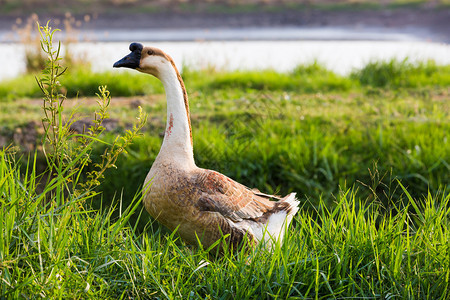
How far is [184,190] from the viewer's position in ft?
11.6

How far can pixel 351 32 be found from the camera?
1903cm

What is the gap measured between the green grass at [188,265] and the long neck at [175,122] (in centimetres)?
68

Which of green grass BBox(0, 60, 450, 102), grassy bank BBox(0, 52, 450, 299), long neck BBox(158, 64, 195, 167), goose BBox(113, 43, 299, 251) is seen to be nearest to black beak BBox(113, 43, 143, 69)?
goose BBox(113, 43, 299, 251)

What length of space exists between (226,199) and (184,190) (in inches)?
12.2

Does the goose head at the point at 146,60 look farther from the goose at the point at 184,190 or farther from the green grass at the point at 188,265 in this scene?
the green grass at the point at 188,265

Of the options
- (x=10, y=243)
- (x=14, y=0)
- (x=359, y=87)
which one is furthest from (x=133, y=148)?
(x=14, y=0)

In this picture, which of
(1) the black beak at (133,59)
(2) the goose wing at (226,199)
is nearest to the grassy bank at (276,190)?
(2) the goose wing at (226,199)

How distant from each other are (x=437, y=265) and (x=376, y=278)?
14.3 inches

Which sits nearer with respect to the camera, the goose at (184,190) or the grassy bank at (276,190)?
the grassy bank at (276,190)

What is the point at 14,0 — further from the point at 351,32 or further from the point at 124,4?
the point at 351,32

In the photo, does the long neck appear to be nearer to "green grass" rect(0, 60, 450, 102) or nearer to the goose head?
the goose head

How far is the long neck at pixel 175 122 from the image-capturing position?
11.8 ft

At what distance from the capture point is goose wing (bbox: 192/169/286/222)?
3.56m

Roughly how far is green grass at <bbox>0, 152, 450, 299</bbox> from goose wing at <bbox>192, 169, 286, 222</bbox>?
42cm
